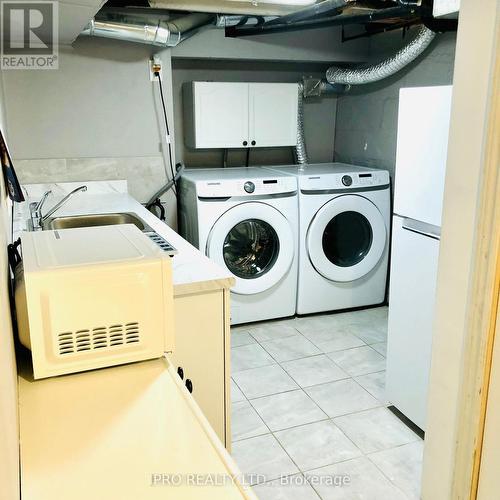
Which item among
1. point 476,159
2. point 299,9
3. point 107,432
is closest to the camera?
point 107,432

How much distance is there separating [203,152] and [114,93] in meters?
0.95

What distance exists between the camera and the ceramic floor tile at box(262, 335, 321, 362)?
126 inches

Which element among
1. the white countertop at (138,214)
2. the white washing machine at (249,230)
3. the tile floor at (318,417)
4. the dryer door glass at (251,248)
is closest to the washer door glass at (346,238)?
the white washing machine at (249,230)

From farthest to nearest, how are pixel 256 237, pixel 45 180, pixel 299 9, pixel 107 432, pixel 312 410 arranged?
pixel 256 237 → pixel 45 180 → pixel 299 9 → pixel 312 410 → pixel 107 432

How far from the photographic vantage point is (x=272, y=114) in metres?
3.98

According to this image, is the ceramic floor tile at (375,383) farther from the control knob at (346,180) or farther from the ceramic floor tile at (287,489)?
the control knob at (346,180)

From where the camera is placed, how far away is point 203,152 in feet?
13.9

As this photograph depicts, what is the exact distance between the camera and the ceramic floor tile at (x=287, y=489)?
199 cm

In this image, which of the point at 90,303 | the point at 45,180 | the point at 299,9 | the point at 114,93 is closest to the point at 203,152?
the point at 114,93

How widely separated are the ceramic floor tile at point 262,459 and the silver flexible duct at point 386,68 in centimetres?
260

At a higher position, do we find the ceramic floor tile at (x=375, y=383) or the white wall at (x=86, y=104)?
the white wall at (x=86, y=104)

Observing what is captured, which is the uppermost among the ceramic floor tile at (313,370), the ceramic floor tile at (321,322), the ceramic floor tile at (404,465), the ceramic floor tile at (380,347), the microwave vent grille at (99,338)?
the microwave vent grille at (99,338)

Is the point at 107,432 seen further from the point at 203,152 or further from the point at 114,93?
the point at 203,152

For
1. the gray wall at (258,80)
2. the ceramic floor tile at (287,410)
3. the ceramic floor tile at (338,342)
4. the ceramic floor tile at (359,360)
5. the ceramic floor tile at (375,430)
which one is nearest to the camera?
the ceramic floor tile at (375,430)
